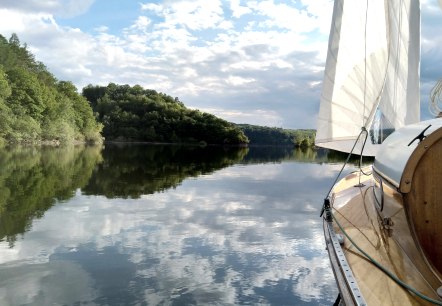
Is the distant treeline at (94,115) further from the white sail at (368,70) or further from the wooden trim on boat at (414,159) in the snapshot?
the wooden trim on boat at (414,159)

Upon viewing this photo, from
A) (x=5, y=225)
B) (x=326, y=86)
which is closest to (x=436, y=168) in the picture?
(x=326, y=86)

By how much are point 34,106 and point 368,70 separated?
54263mm

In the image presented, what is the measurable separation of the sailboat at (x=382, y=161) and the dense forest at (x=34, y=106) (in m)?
44.8

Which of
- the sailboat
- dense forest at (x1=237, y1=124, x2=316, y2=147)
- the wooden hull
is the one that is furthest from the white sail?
dense forest at (x1=237, y1=124, x2=316, y2=147)

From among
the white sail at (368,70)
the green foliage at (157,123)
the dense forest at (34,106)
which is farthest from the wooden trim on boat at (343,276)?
the green foliage at (157,123)

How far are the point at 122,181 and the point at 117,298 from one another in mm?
13143

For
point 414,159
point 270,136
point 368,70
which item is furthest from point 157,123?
point 414,159

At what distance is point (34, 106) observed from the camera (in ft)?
177

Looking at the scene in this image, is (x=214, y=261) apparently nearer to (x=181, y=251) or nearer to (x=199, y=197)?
(x=181, y=251)

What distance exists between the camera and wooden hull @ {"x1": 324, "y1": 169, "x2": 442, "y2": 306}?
2729mm

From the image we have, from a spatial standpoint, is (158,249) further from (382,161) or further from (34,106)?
(34,106)

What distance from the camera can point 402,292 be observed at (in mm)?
2732

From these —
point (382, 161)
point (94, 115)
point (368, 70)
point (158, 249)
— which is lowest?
point (158, 249)

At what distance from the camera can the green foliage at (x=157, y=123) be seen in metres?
93.8
